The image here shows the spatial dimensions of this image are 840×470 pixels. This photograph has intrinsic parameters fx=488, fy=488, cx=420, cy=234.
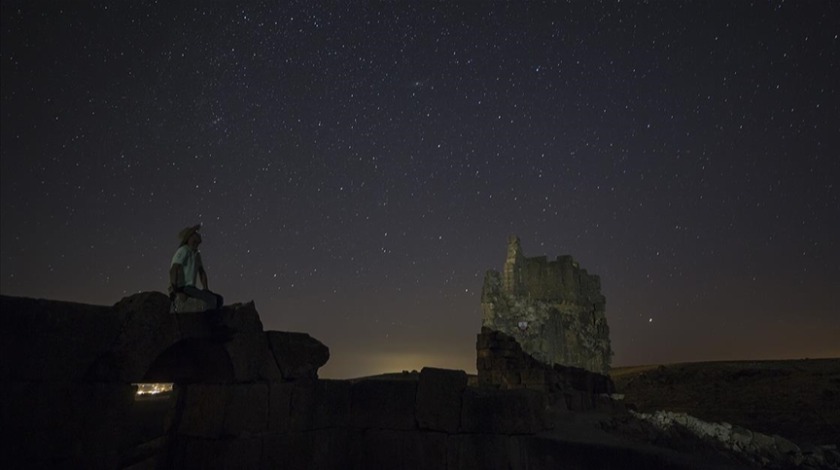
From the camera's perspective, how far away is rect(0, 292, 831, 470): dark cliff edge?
3.87 metres

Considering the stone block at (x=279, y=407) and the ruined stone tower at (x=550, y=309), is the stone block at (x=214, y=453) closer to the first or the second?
the stone block at (x=279, y=407)

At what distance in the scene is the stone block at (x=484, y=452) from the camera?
237 inches

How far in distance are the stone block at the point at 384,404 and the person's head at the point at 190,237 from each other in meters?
2.84

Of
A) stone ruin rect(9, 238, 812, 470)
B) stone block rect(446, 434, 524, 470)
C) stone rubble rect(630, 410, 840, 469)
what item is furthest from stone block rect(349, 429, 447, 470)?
stone rubble rect(630, 410, 840, 469)

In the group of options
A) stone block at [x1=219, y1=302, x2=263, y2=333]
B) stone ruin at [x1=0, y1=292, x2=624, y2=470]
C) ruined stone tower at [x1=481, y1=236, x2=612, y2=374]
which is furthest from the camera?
ruined stone tower at [x1=481, y1=236, x2=612, y2=374]

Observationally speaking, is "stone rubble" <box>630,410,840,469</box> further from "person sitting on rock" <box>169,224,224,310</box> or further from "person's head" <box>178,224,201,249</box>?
"person's head" <box>178,224,201,249</box>

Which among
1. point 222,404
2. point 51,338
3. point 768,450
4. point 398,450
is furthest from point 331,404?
point 768,450

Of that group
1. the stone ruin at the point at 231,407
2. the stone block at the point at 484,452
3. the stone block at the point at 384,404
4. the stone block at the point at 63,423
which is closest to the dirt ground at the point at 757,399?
the stone block at the point at 484,452

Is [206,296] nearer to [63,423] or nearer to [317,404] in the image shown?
[63,423]

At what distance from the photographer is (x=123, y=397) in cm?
429

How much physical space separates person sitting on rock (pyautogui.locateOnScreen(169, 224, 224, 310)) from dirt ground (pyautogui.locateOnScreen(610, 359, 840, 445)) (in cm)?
1659

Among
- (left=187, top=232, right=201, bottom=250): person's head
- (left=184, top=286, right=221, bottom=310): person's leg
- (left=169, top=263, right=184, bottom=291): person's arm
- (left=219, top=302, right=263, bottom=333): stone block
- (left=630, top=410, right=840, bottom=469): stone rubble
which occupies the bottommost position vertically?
(left=630, top=410, right=840, bottom=469): stone rubble

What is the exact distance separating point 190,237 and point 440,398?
372cm

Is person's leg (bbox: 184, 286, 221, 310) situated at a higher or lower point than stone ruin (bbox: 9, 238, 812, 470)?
higher
